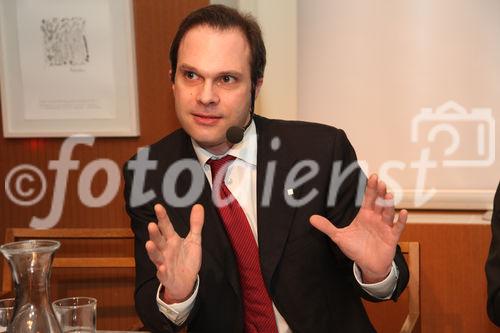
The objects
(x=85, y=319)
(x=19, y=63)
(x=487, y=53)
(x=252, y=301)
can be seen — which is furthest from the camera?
(x=19, y=63)

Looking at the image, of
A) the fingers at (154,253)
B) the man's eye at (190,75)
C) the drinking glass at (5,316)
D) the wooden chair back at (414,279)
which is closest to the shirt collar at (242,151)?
the man's eye at (190,75)

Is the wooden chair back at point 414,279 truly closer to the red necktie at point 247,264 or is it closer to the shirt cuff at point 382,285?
the shirt cuff at point 382,285

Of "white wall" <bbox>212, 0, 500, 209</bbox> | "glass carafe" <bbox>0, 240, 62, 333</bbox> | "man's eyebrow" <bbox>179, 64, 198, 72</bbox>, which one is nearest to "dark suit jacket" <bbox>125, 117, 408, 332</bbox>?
"man's eyebrow" <bbox>179, 64, 198, 72</bbox>

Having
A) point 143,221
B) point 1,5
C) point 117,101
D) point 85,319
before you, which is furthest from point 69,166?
point 85,319

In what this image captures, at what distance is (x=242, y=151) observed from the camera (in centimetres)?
186

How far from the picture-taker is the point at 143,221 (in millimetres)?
1841

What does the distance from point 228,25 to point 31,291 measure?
102 centimetres

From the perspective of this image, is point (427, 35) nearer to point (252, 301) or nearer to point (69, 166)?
point (252, 301)

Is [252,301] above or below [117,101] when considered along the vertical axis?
below

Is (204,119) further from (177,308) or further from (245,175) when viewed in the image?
(177,308)

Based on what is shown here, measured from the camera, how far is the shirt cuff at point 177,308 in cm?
153

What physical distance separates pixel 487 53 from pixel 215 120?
4.13 feet

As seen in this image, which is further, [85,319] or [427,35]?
[427,35]

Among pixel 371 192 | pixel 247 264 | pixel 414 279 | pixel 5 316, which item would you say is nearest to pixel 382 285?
pixel 371 192
